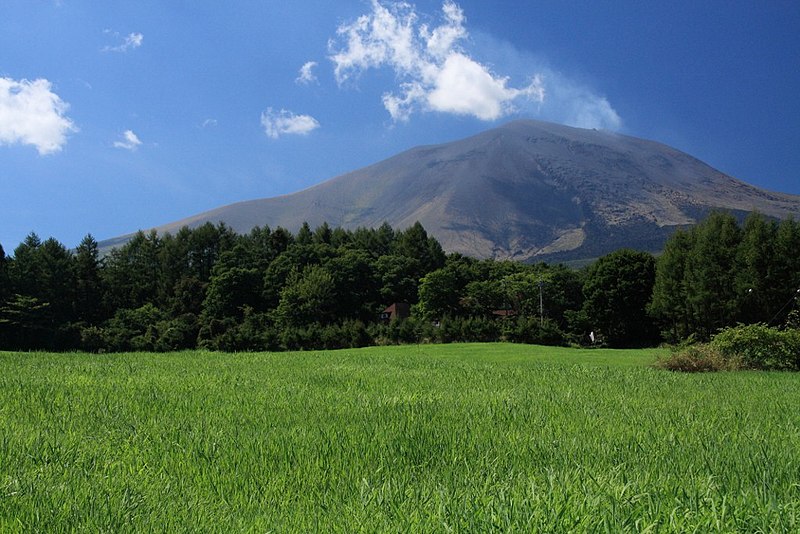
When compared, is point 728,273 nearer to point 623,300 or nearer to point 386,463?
point 623,300

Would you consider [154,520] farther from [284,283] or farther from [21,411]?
[284,283]

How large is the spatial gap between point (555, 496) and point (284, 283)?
73.2m

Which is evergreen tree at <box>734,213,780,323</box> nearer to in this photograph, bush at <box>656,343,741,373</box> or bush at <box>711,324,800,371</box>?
bush at <box>711,324,800,371</box>

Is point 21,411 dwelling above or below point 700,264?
below

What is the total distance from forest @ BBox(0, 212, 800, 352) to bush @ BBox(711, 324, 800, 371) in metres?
23.8

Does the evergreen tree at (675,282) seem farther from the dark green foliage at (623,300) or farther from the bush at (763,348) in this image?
the bush at (763,348)

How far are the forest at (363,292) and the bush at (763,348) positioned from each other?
23824 mm

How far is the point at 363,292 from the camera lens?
3044 inches

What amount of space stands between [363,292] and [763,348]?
6029cm

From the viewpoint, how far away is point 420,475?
3.68 m

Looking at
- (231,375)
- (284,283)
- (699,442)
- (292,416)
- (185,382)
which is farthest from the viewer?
(284,283)

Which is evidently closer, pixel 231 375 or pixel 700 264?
pixel 231 375

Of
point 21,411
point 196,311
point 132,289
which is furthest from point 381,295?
point 21,411

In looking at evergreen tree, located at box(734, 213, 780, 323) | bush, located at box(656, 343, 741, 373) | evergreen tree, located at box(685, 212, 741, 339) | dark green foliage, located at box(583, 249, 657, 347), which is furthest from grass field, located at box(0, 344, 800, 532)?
dark green foliage, located at box(583, 249, 657, 347)
